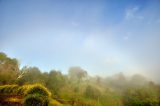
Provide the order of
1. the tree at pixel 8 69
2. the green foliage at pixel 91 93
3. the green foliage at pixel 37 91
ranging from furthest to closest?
the green foliage at pixel 91 93, the tree at pixel 8 69, the green foliage at pixel 37 91

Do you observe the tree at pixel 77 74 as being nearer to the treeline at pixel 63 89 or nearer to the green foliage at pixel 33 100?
the treeline at pixel 63 89

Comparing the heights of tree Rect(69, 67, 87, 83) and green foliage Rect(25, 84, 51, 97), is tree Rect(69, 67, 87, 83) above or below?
above

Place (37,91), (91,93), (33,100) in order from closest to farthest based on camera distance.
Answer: (33,100)
(37,91)
(91,93)

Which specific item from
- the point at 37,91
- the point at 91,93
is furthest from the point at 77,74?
the point at 37,91

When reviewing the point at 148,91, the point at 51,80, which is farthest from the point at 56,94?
the point at 148,91

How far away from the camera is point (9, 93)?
2386 cm

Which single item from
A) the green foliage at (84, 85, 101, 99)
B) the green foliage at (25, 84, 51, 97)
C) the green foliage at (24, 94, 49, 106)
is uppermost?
the green foliage at (84, 85, 101, 99)

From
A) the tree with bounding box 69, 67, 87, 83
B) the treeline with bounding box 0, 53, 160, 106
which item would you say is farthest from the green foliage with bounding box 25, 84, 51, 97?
the tree with bounding box 69, 67, 87, 83

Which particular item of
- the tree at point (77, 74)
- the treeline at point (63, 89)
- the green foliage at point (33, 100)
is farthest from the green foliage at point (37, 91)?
the tree at point (77, 74)

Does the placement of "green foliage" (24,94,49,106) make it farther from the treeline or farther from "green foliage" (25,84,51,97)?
the treeline

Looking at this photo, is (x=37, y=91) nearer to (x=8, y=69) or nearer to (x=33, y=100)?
Result: (x=33, y=100)

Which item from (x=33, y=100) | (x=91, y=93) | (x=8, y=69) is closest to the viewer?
(x=33, y=100)

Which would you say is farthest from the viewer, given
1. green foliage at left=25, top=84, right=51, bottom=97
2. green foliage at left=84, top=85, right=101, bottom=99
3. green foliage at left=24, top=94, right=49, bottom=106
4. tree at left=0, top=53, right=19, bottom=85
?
green foliage at left=84, top=85, right=101, bottom=99

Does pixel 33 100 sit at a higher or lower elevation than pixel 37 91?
lower
